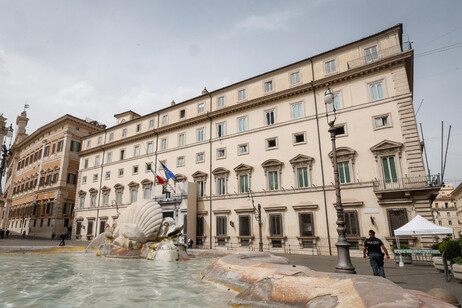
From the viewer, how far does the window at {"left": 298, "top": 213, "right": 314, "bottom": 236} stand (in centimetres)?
2155

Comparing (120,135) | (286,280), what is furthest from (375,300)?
(120,135)

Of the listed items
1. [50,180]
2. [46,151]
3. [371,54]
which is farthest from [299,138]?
[46,151]

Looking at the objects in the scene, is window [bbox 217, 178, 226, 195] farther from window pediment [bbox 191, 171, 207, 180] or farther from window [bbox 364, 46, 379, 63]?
window [bbox 364, 46, 379, 63]

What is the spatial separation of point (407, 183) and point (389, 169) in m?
1.53

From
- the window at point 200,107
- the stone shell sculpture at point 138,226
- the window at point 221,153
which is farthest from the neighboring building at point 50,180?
the stone shell sculpture at point 138,226

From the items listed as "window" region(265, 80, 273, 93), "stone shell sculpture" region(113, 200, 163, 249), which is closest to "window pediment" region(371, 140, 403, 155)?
"window" region(265, 80, 273, 93)

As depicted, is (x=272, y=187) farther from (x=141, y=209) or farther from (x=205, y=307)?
(x=205, y=307)

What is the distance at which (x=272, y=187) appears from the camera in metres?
24.2

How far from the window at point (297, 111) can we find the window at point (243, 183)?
7.21m

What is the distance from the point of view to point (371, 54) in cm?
2194

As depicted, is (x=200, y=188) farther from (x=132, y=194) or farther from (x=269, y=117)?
(x=132, y=194)

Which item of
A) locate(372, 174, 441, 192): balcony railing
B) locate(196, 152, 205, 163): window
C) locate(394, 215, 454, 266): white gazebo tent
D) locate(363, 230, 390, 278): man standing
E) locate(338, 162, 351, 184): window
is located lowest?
locate(363, 230, 390, 278): man standing

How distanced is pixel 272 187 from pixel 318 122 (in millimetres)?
6965

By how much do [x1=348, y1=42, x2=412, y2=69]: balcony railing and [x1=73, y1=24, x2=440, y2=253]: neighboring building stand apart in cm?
8
